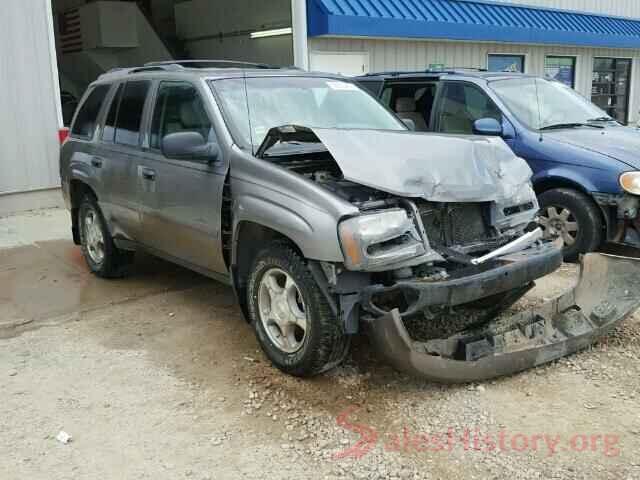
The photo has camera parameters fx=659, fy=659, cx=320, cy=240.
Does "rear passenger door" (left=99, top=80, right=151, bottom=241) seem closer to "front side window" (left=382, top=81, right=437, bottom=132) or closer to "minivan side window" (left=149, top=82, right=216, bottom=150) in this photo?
"minivan side window" (left=149, top=82, right=216, bottom=150)

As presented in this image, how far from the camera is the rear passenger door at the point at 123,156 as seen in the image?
541 centimetres

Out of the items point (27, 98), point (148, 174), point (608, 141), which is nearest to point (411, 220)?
point (148, 174)

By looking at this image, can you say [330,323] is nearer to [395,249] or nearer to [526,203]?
[395,249]

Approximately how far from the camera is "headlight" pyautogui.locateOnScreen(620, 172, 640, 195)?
589 cm

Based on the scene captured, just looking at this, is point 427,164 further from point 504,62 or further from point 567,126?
point 504,62

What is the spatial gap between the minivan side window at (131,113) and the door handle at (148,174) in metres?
0.29

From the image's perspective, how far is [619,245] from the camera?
661cm

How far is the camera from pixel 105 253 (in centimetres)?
613

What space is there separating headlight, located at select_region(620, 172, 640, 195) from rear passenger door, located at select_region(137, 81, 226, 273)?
147 inches

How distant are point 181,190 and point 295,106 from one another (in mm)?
1044

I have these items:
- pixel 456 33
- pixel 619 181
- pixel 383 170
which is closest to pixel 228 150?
pixel 383 170

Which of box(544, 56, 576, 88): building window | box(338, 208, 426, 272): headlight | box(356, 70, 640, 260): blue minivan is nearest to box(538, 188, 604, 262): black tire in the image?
box(356, 70, 640, 260): blue minivan

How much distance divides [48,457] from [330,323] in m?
1.61

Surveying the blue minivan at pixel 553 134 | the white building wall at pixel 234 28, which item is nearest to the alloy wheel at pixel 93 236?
the blue minivan at pixel 553 134
